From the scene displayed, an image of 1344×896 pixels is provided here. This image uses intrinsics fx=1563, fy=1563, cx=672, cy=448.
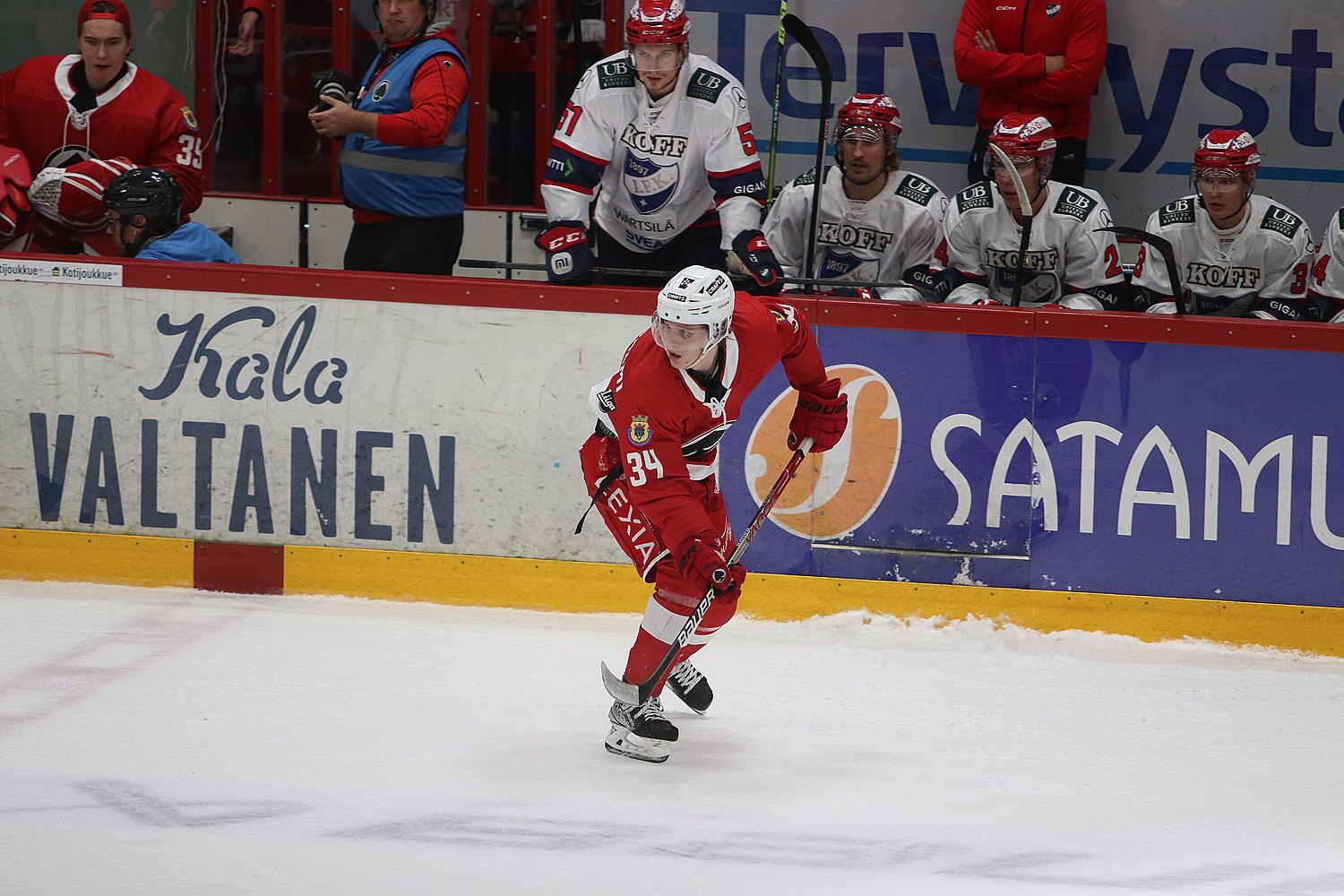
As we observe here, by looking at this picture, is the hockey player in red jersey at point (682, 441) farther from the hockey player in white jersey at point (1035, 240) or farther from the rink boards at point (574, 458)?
the hockey player in white jersey at point (1035, 240)

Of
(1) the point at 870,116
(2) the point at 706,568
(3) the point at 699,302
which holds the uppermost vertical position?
(1) the point at 870,116

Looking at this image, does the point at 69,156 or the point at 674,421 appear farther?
the point at 69,156

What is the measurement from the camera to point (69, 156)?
5449 mm

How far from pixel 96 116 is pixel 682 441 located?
2.89m

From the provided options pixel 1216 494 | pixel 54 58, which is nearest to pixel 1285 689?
pixel 1216 494

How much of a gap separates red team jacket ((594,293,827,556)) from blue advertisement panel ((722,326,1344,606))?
0.97 m

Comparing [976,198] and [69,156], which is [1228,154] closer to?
[976,198]

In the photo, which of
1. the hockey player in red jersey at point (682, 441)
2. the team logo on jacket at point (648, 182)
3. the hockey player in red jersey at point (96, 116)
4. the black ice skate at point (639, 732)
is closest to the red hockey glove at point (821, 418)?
the hockey player in red jersey at point (682, 441)

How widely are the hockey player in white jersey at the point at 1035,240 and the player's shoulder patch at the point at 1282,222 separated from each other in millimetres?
503

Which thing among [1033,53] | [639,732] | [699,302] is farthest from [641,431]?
[1033,53]

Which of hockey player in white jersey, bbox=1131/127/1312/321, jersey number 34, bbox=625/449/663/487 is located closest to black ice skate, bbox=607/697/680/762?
jersey number 34, bbox=625/449/663/487

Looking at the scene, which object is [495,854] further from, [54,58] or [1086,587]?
[54,58]

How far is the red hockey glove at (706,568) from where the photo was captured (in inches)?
139

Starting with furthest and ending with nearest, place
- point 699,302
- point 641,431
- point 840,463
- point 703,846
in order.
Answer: point 840,463 → point 641,431 → point 699,302 → point 703,846
